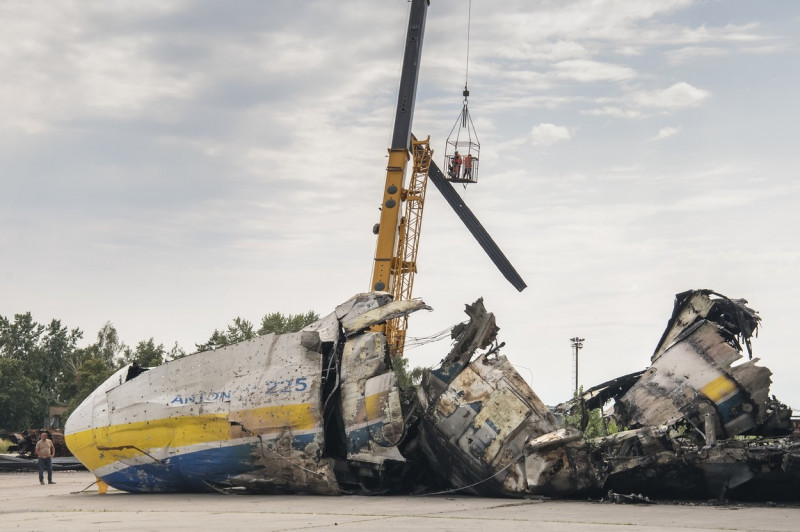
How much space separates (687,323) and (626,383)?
6.41 feet

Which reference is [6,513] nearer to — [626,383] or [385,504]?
[385,504]

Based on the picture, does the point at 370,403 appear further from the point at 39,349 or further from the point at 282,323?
the point at 39,349

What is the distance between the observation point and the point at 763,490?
16.3m

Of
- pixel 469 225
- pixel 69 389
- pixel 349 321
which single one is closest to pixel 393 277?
pixel 469 225

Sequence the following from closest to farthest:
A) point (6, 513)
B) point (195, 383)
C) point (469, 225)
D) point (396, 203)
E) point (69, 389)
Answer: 1. point (6, 513)
2. point (195, 383)
3. point (396, 203)
4. point (469, 225)
5. point (69, 389)

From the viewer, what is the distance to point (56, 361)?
10662 cm

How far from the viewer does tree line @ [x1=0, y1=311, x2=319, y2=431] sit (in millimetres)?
79375

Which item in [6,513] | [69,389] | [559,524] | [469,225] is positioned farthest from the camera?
[69,389]

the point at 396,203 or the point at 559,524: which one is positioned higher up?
the point at 396,203

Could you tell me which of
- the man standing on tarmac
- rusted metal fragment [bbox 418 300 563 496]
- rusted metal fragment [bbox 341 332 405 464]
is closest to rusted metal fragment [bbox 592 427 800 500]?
rusted metal fragment [bbox 418 300 563 496]

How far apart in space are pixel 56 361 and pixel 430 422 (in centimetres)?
9790

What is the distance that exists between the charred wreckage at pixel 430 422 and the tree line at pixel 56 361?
54.3m

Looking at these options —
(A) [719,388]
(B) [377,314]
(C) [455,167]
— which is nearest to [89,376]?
(C) [455,167]

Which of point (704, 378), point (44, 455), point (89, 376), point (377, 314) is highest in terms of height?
point (89, 376)
